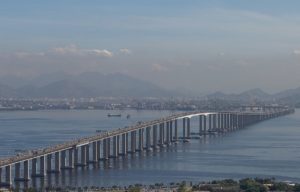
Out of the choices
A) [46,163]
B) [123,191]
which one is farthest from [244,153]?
[123,191]

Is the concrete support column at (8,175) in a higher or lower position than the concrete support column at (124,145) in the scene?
lower

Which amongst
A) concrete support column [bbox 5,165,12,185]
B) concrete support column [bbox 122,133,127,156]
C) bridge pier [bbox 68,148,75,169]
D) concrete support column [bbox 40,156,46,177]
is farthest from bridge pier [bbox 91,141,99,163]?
concrete support column [bbox 5,165,12,185]

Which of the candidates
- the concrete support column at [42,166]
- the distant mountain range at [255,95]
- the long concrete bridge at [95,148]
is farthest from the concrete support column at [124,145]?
the distant mountain range at [255,95]

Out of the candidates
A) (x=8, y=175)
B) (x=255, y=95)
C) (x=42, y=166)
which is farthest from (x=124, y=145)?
(x=255, y=95)

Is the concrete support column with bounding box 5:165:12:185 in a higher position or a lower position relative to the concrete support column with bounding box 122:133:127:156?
lower

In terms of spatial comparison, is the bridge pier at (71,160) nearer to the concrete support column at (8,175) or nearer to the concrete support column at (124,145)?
the concrete support column at (8,175)

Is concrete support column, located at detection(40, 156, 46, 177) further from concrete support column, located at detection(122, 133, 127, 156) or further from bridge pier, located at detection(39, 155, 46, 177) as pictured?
Answer: concrete support column, located at detection(122, 133, 127, 156)

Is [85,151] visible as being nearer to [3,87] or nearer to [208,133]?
[208,133]

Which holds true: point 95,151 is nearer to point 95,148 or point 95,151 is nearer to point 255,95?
point 95,148
